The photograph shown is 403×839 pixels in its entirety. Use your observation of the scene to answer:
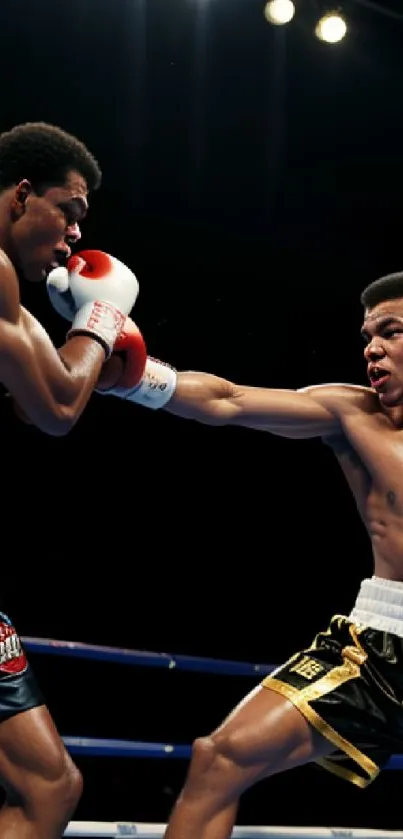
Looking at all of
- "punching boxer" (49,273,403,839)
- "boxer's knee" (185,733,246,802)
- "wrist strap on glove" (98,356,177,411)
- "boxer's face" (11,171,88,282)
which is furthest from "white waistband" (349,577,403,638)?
"boxer's face" (11,171,88,282)

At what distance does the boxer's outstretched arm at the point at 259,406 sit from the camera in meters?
2.18

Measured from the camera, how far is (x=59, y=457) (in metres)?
5.51

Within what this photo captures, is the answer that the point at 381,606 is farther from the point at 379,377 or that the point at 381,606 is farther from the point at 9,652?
the point at 9,652

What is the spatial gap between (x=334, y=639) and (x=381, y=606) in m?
0.12

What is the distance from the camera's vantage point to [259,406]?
7.24 feet

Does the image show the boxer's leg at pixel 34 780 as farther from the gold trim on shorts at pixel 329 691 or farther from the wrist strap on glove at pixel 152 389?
the wrist strap on glove at pixel 152 389

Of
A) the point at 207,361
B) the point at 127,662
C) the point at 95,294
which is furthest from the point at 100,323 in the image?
the point at 207,361

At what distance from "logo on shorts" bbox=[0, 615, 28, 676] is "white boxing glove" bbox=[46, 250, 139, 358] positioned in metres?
0.53

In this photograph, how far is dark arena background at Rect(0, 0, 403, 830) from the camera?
455cm

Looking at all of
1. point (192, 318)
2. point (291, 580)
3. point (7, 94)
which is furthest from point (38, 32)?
point (291, 580)

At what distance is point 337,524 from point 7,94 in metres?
3.13

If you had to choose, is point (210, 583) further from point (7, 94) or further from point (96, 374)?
point (96, 374)

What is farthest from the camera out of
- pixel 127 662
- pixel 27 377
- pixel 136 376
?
pixel 127 662

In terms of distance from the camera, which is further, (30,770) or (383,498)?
(383,498)
